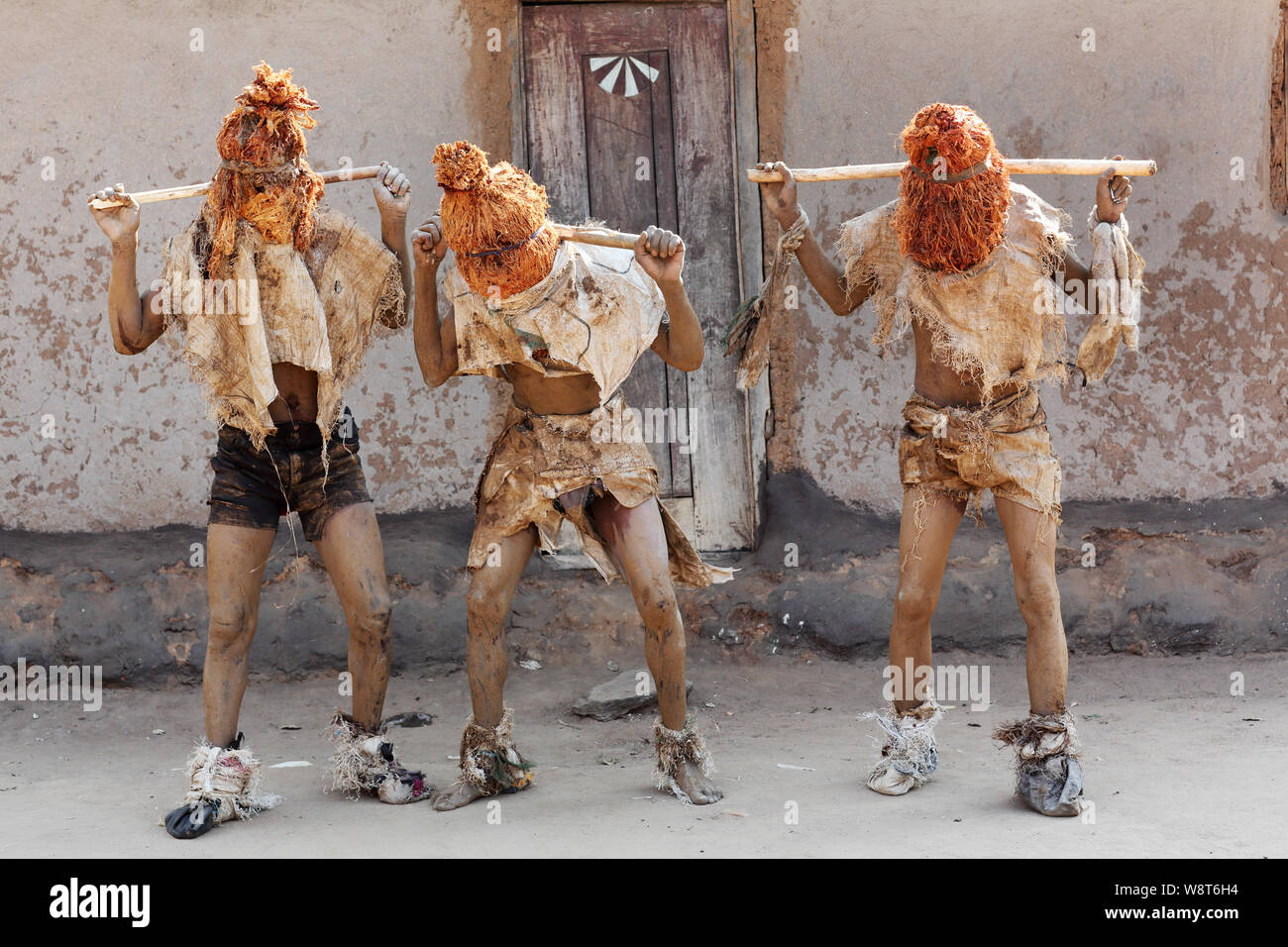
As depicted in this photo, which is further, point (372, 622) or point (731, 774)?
point (731, 774)

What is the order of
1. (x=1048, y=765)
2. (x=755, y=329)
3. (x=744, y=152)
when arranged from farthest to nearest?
(x=744, y=152) < (x=755, y=329) < (x=1048, y=765)

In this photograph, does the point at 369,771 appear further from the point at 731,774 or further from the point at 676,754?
the point at 731,774

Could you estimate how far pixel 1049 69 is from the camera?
5965mm

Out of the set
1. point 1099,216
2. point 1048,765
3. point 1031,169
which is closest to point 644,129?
point 1031,169

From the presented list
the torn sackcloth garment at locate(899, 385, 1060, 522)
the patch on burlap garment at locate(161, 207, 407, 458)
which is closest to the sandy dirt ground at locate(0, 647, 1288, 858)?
the torn sackcloth garment at locate(899, 385, 1060, 522)

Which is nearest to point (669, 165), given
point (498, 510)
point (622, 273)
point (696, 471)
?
point (696, 471)

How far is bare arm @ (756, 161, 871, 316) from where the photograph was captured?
14.4 feet

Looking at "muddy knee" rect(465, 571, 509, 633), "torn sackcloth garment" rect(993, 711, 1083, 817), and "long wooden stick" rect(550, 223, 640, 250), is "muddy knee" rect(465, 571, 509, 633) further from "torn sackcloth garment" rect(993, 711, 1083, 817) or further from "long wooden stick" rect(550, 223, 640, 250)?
"torn sackcloth garment" rect(993, 711, 1083, 817)

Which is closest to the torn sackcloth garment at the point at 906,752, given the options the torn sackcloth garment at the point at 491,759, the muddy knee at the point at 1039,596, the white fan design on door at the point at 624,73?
the muddy knee at the point at 1039,596

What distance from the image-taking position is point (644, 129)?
614 centimetres

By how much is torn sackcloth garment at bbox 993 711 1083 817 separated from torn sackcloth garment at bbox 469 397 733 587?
138 centimetres

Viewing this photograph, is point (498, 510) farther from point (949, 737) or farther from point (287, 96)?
point (949, 737)

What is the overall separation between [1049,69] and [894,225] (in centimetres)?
202

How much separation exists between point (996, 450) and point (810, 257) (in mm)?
874
